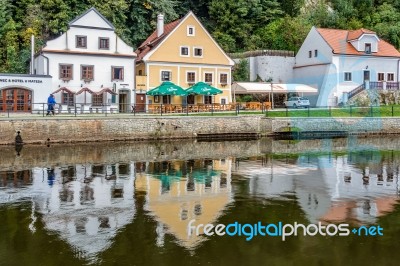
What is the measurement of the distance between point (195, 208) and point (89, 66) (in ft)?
98.9

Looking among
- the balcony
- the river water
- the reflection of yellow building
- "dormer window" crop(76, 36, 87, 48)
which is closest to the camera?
the river water

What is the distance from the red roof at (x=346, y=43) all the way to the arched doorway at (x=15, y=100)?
29198 millimetres

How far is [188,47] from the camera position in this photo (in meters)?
46.4

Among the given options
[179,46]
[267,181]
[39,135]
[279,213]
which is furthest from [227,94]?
[279,213]

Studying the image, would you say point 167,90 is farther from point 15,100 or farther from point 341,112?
point 341,112

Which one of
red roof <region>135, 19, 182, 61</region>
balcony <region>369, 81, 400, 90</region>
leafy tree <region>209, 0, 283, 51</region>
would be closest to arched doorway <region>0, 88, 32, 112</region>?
red roof <region>135, 19, 182, 61</region>

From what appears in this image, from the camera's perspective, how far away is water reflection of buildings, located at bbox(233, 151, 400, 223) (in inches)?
555

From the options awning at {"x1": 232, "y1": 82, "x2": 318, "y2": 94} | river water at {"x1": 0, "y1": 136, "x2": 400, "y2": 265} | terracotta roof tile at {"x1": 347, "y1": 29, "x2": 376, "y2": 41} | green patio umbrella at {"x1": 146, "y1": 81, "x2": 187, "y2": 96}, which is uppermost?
terracotta roof tile at {"x1": 347, "y1": 29, "x2": 376, "y2": 41}

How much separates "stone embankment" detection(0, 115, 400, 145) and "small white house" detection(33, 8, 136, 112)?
7.04m

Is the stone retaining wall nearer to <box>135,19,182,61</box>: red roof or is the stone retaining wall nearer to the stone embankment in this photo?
the stone embankment

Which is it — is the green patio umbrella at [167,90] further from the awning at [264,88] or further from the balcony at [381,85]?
the balcony at [381,85]

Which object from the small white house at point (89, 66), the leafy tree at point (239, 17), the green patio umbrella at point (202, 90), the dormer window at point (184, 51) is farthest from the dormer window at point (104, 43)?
the leafy tree at point (239, 17)

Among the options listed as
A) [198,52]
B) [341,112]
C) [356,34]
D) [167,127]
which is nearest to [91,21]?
[198,52]

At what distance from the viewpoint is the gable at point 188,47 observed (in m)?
45.2
